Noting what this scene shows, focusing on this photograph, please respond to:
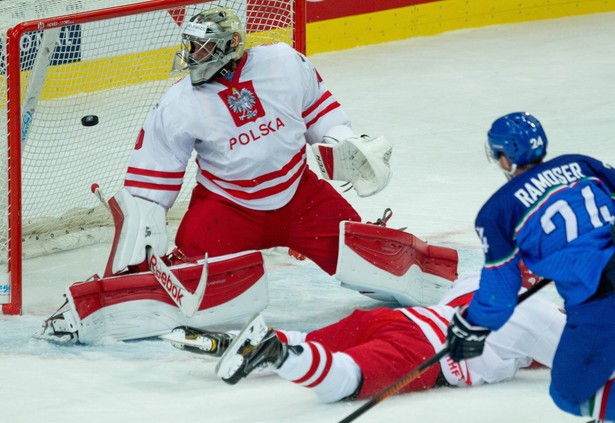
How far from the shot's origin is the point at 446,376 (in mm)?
3615

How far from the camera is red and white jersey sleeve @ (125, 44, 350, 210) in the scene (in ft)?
14.1

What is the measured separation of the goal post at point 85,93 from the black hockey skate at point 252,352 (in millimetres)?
1604

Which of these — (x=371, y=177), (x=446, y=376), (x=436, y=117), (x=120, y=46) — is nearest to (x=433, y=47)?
(x=436, y=117)

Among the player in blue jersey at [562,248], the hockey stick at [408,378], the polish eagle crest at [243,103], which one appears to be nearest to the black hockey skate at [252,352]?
the hockey stick at [408,378]

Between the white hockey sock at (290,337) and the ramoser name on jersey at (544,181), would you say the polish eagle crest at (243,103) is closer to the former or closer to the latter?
the white hockey sock at (290,337)

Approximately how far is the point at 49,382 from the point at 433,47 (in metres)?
5.12

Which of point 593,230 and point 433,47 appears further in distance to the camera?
point 433,47

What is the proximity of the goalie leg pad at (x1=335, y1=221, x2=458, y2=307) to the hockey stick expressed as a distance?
1092mm

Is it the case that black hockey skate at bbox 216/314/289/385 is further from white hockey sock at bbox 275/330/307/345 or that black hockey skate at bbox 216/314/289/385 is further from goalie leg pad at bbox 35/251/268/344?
goalie leg pad at bbox 35/251/268/344

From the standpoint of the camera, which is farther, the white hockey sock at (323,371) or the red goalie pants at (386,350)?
the red goalie pants at (386,350)

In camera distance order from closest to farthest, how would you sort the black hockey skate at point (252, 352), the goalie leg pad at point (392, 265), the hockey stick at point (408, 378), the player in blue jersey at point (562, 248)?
the player in blue jersey at point (562, 248)
the hockey stick at point (408, 378)
the black hockey skate at point (252, 352)
the goalie leg pad at point (392, 265)

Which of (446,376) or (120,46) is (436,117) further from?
(446,376)

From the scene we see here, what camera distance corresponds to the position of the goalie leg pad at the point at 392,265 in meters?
4.42

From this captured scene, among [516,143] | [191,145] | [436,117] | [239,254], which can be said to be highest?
[516,143]
